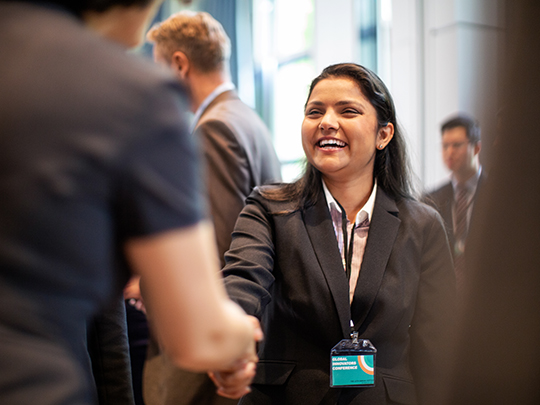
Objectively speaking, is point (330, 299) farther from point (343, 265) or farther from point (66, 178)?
point (66, 178)

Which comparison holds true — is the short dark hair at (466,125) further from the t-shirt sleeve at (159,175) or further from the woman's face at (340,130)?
the t-shirt sleeve at (159,175)

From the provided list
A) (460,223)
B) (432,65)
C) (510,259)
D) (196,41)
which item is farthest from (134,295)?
(432,65)

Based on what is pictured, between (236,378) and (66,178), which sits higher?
(66,178)

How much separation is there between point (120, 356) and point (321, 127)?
1.04 m

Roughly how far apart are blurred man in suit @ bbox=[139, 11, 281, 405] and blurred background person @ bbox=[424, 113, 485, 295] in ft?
3.29

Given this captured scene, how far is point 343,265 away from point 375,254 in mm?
116

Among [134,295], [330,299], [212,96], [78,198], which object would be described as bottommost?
[134,295]

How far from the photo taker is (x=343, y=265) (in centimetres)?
182

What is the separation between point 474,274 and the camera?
0.51 m

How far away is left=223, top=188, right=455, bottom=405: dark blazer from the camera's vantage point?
1720 millimetres

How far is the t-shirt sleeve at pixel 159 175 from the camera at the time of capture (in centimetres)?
65

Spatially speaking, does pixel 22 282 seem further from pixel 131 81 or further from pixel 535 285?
pixel 535 285

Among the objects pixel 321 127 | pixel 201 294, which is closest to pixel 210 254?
pixel 201 294

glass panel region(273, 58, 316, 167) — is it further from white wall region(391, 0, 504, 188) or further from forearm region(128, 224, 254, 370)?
forearm region(128, 224, 254, 370)
